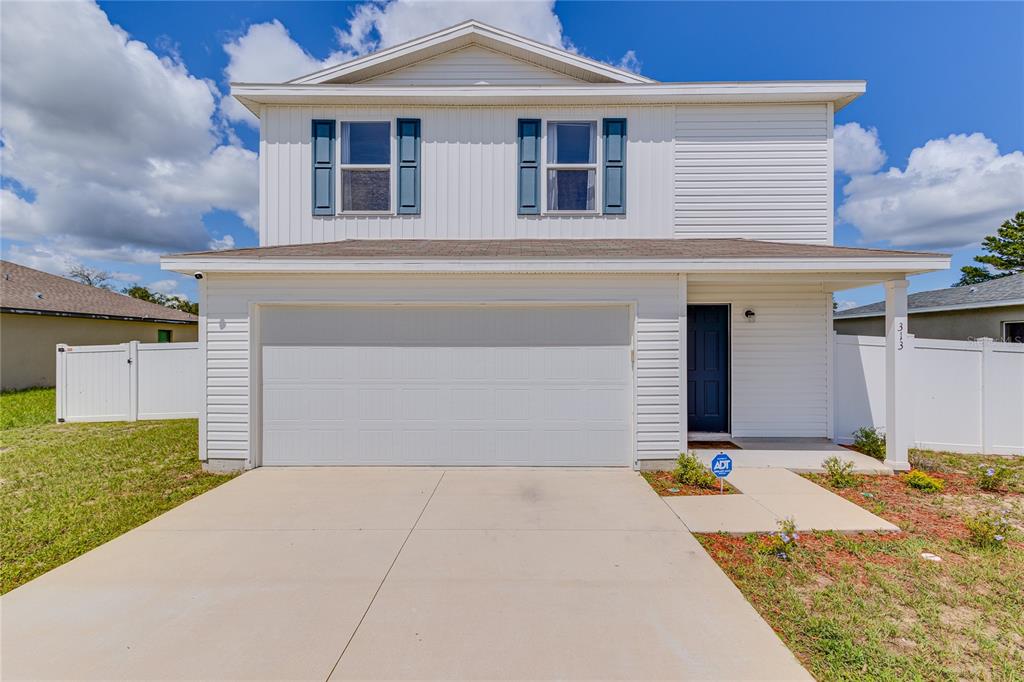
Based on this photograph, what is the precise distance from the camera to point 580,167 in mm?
6961

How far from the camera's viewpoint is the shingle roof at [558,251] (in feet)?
17.1

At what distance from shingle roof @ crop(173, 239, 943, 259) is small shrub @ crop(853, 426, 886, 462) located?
264cm

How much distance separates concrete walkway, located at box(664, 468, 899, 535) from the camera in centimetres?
390

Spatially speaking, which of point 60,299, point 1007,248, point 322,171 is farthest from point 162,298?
point 1007,248

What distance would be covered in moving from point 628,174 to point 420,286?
3915 mm

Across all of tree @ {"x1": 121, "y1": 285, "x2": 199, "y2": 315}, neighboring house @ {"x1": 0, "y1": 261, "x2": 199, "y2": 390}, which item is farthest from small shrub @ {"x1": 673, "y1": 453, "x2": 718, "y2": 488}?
tree @ {"x1": 121, "y1": 285, "x2": 199, "y2": 315}

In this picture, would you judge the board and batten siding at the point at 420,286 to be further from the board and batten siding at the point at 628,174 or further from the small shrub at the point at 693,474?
the board and batten siding at the point at 628,174

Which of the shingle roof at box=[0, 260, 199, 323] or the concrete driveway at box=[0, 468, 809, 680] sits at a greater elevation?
the shingle roof at box=[0, 260, 199, 323]

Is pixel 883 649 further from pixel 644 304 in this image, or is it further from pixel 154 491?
pixel 154 491

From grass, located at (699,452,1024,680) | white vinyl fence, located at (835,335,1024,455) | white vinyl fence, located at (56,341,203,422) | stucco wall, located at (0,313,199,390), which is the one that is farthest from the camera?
stucco wall, located at (0,313,199,390)

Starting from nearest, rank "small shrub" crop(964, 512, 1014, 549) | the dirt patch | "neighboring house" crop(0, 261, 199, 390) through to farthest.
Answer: "small shrub" crop(964, 512, 1014, 549) < the dirt patch < "neighboring house" crop(0, 261, 199, 390)

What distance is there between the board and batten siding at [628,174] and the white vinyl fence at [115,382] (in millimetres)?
4047

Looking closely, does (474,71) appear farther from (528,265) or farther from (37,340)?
(37,340)

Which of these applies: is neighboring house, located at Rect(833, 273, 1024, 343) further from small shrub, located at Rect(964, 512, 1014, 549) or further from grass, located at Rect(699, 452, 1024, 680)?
small shrub, located at Rect(964, 512, 1014, 549)
